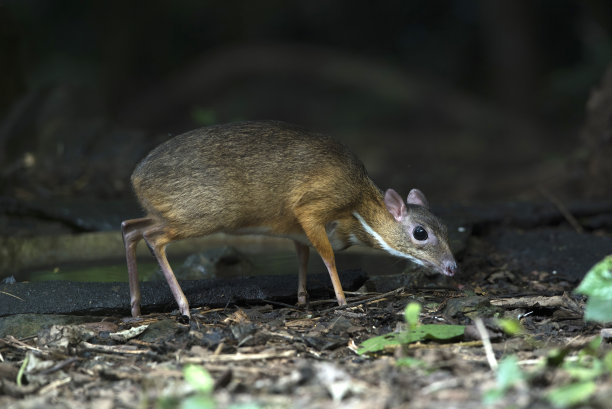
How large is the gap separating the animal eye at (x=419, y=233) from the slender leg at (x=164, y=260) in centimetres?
181

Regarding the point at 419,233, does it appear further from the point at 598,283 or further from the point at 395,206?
the point at 598,283

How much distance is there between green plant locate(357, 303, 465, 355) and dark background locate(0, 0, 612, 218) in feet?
24.8

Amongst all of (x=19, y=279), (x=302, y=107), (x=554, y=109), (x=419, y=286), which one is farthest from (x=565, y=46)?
(x=19, y=279)

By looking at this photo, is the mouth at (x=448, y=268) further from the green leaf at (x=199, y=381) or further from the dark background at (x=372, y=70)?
the dark background at (x=372, y=70)

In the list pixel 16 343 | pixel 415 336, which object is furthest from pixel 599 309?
pixel 16 343

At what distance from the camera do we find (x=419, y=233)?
5.75m

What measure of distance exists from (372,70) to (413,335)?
573 inches

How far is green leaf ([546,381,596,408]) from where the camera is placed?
280cm

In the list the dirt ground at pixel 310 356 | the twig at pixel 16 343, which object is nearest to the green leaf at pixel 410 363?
the dirt ground at pixel 310 356

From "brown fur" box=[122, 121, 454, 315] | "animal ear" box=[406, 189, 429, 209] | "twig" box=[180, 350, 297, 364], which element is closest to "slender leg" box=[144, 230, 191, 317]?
"brown fur" box=[122, 121, 454, 315]

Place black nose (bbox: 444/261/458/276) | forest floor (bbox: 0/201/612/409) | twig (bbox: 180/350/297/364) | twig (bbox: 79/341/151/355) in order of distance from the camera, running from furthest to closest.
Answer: black nose (bbox: 444/261/458/276) < twig (bbox: 79/341/151/355) < twig (bbox: 180/350/297/364) < forest floor (bbox: 0/201/612/409)

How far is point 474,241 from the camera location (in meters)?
6.93

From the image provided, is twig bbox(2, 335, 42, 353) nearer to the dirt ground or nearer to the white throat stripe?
the dirt ground

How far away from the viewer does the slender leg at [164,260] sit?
5.10 metres
